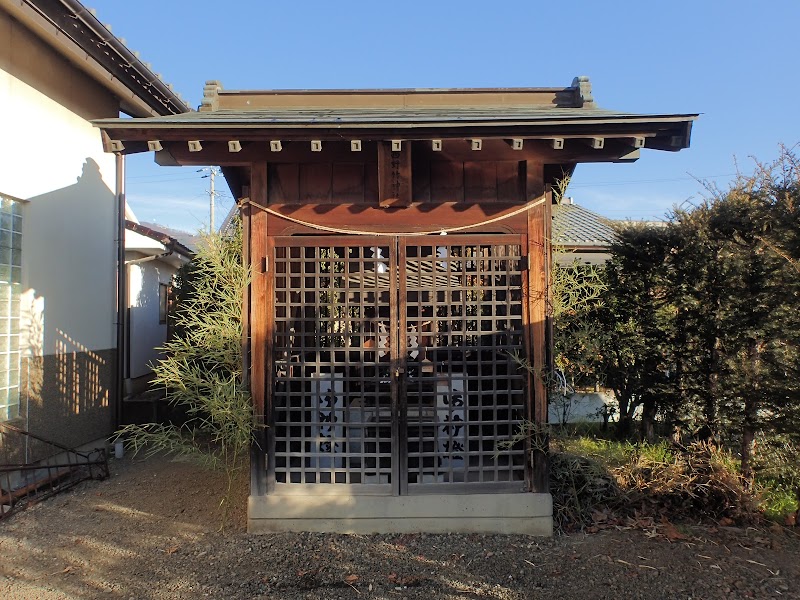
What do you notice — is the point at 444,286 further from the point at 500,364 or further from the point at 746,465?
the point at 746,465

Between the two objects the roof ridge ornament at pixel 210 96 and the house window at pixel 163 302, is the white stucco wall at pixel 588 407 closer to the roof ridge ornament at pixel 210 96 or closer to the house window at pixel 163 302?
the roof ridge ornament at pixel 210 96

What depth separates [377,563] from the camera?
404cm

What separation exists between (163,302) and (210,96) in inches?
326

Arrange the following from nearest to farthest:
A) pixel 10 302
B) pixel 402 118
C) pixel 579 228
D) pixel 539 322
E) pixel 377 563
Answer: pixel 377 563, pixel 402 118, pixel 539 322, pixel 10 302, pixel 579 228

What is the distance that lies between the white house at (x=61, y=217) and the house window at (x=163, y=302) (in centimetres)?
445

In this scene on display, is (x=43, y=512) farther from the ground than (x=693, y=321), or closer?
closer

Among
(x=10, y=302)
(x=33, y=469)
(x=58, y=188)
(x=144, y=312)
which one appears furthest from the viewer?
(x=144, y=312)

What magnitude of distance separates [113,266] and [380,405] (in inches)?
207

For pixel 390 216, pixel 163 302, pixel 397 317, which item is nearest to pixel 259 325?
pixel 397 317

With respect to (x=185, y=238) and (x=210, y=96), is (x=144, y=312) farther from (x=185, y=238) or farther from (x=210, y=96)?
(x=185, y=238)

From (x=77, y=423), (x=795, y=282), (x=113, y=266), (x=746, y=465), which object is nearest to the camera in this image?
(x=795, y=282)

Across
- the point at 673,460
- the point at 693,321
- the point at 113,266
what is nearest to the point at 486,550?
the point at 673,460

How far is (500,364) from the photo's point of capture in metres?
4.79

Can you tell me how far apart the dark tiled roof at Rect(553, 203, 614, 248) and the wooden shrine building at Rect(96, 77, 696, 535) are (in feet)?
1.96
